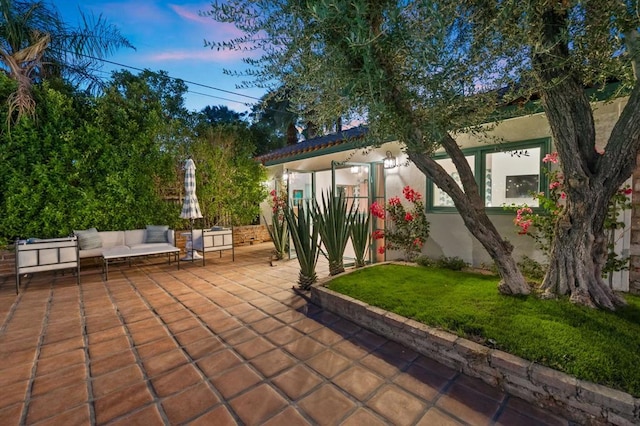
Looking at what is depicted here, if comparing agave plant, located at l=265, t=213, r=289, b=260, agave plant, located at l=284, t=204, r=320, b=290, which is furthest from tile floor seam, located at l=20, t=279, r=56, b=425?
agave plant, located at l=265, t=213, r=289, b=260

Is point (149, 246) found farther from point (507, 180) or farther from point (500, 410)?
point (507, 180)

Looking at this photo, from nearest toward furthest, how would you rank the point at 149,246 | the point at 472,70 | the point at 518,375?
the point at 518,375
the point at 472,70
the point at 149,246

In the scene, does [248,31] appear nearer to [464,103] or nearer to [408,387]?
[464,103]

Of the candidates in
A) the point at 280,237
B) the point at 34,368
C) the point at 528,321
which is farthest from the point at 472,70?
the point at 280,237

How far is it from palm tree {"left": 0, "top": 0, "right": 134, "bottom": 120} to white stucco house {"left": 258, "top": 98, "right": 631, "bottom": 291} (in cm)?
554

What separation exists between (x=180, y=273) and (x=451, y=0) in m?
6.01

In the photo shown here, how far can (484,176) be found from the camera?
5070 mm

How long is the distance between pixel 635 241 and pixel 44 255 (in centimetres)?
852

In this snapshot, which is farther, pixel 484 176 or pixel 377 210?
pixel 377 210

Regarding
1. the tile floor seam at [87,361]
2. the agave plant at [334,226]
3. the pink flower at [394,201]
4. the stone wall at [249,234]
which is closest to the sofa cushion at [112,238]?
the tile floor seam at [87,361]

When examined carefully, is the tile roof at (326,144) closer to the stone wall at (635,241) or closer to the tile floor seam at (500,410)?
the stone wall at (635,241)

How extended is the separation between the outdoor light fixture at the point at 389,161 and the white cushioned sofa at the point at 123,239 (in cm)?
501

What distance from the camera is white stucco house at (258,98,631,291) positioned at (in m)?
3.91

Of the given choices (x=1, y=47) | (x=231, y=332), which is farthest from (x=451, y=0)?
(x=1, y=47)
